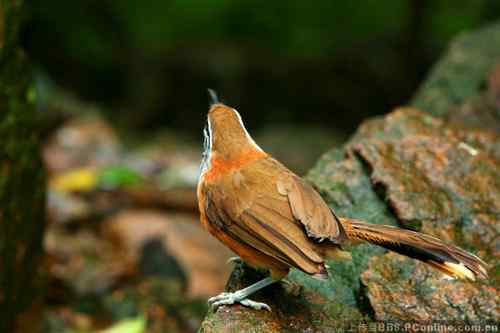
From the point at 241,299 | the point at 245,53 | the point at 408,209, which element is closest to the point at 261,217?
the point at 241,299

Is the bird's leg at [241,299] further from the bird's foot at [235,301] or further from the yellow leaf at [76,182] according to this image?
the yellow leaf at [76,182]

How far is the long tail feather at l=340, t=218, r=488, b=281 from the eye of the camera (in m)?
3.28

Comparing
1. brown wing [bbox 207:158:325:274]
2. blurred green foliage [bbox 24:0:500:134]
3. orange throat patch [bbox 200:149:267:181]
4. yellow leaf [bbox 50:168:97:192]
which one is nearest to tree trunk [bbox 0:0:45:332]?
orange throat patch [bbox 200:149:267:181]

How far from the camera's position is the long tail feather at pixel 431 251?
3.28 meters

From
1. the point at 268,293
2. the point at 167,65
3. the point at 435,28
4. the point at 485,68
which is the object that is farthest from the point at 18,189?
the point at 435,28

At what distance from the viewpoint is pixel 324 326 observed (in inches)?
132

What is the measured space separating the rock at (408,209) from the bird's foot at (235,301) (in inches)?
1.2

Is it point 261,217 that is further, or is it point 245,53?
point 245,53

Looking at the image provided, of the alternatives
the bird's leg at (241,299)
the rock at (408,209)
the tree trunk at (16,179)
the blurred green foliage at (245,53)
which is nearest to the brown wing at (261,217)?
the bird's leg at (241,299)

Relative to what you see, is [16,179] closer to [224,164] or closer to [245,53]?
[224,164]

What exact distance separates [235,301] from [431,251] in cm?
92

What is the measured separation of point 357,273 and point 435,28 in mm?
6871

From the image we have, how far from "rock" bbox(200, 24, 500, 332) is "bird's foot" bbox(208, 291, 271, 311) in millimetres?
31

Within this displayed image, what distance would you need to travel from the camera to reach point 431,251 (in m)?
3.28
